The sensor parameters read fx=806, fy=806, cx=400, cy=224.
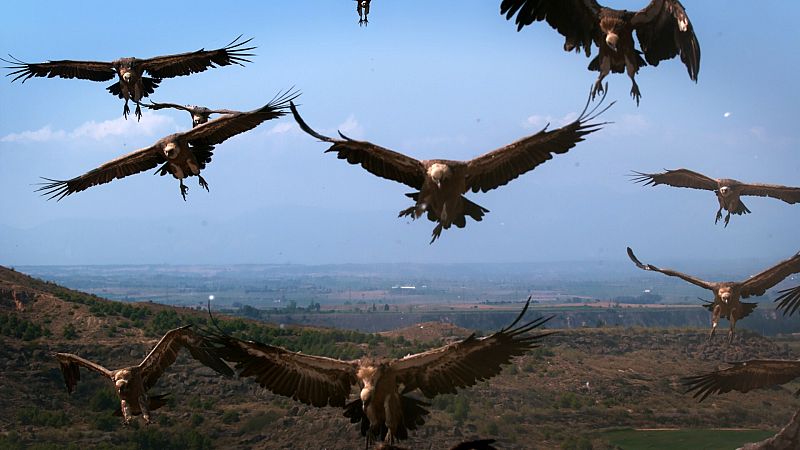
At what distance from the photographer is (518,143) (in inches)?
583

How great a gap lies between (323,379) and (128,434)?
43.5m

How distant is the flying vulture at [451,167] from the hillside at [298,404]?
81.2 ft

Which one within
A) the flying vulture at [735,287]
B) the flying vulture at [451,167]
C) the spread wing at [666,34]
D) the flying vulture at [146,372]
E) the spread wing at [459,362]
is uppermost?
the spread wing at [666,34]

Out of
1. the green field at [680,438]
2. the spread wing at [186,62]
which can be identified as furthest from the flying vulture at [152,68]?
the green field at [680,438]

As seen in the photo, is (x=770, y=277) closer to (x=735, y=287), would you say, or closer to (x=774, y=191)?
(x=735, y=287)

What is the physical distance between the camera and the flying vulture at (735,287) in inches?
738

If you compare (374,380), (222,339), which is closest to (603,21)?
(374,380)

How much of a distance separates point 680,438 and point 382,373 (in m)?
46.5

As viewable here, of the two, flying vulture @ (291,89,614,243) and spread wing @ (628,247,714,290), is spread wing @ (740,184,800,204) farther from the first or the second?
flying vulture @ (291,89,614,243)

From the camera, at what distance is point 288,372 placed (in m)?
12.9

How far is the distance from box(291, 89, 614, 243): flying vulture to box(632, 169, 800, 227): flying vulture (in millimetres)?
10087

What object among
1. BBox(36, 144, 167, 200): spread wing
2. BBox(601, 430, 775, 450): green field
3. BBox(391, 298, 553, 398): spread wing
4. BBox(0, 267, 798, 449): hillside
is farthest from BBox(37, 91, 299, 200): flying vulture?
BBox(601, 430, 775, 450): green field

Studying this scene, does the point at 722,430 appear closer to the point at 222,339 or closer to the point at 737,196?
the point at 737,196

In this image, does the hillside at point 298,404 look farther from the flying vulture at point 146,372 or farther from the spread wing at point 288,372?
the spread wing at point 288,372
